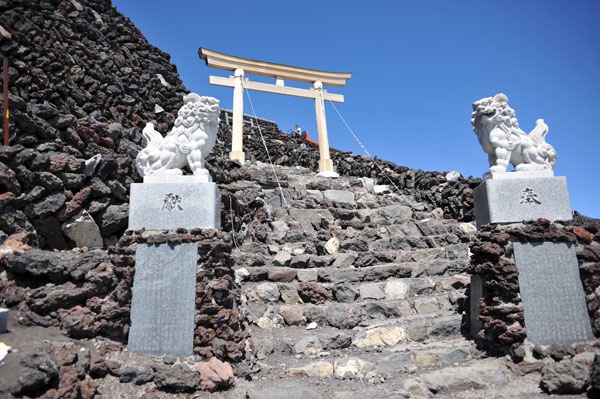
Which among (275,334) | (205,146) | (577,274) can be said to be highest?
(205,146)

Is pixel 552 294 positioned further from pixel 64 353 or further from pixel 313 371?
pixel 64 353

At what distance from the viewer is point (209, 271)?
4035 millimetres

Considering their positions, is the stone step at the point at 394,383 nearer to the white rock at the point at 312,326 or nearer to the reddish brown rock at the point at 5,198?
the white rock at the point at 312,326

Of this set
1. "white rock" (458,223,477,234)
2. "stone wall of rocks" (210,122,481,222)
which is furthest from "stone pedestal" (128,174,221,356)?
"stone wall of rocks" (210,122,481,222)

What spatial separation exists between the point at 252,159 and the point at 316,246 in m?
8.62

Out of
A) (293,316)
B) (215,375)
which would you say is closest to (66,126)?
Answer: (293,316)

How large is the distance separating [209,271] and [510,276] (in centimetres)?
322

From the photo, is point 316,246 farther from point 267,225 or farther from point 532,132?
point 532,132

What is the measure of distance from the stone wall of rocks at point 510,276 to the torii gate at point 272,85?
7444mm

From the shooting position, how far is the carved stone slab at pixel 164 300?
383 centimetres

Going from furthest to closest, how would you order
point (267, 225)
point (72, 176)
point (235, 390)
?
1. point (267, 225)
2. point (72, 176)
3. point (235, 390)

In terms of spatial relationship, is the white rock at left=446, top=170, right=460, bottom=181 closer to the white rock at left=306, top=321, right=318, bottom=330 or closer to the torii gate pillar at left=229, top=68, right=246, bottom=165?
the torii gate pillar at left=229, top=68, right=246, bottom=165

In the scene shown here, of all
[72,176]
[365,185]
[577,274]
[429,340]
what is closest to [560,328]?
[577,274]

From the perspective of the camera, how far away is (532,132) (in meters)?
4.61
